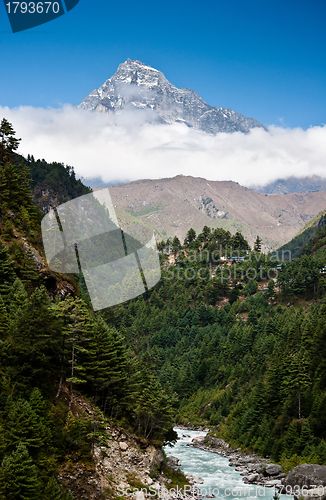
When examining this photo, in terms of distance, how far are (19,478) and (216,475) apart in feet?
117

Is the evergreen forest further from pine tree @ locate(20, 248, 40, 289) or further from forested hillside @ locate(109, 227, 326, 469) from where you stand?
forested hillside @ locate(109, 227, 326, 469)

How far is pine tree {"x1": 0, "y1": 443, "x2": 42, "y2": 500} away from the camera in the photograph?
23141mm

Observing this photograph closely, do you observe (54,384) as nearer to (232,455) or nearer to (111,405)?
(111,405)

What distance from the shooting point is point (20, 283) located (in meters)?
42.0

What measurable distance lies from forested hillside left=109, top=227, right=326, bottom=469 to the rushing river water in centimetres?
667

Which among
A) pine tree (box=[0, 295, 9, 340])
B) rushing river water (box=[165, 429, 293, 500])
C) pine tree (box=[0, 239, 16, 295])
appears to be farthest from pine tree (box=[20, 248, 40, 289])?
rushing river water (box=[165, 429, 293, 500])

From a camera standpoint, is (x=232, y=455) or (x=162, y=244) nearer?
(x=232, y=455)

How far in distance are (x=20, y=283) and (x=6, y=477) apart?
2180 centimetres

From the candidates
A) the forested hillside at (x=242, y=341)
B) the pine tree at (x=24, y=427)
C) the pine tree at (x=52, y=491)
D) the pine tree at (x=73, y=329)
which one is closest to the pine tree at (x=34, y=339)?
the pine tree at (x=73, y=329)

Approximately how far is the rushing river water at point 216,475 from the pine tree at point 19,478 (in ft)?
78.9

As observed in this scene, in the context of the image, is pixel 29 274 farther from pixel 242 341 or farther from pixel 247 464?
pixel 242 341

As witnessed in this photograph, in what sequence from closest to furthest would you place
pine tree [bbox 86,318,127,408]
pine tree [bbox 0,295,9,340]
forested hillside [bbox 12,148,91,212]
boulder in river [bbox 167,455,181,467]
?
pine tree [bbox 0,295,9,340], pine tree [bbox 86,318,127,408], boulder in river [bbox 167,455,181,467], forested hillside [bbox 12,148,91,212]

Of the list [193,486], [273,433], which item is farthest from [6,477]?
[273,433]

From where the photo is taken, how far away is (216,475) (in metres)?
52.2
